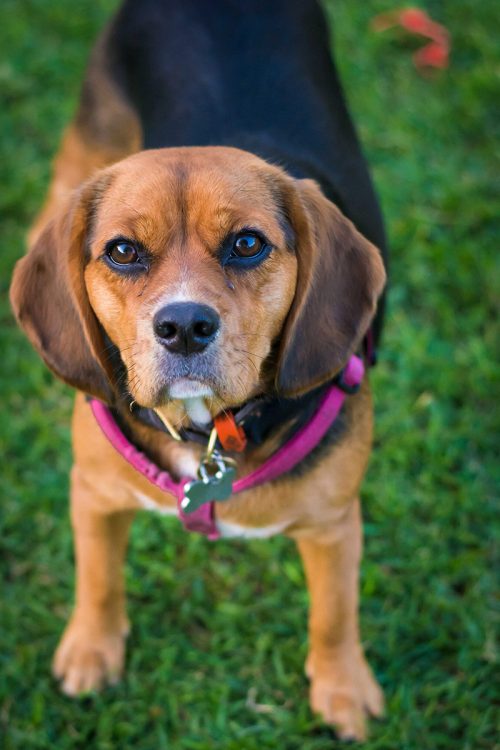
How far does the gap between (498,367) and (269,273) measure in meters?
2.50

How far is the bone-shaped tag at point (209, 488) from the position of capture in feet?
10.2

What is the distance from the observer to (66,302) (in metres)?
2.99

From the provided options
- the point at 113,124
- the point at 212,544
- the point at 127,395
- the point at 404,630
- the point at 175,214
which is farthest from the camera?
the point at 113,124

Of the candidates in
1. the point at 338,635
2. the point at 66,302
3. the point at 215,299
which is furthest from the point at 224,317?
the point at 338,635

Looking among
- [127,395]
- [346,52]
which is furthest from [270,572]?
[346,52]

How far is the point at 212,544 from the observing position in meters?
4.43

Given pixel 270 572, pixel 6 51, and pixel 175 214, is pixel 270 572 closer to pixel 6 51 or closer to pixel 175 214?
pixel 175 214

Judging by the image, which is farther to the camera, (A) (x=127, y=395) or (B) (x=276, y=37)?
(B) (x=276, y=37)

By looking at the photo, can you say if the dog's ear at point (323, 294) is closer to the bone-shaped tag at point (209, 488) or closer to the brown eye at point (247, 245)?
the brown eye at point (247, 245)

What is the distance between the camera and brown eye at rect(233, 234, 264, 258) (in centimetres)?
290

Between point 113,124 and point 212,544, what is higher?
point 113,124

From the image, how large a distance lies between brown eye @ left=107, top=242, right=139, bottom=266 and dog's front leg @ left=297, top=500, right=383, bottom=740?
1.31 m

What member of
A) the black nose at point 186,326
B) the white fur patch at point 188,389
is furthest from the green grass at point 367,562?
the black nose at point 186,326

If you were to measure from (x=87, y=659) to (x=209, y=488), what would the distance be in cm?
128
